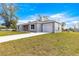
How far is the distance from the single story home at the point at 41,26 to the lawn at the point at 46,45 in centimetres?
10

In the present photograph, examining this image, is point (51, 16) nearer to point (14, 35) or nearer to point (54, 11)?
point (54, 11)

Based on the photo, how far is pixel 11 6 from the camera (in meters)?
3.82

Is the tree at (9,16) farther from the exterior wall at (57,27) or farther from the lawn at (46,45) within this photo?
the exterior wall at (57,27)

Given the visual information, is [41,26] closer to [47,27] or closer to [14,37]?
[47,27]

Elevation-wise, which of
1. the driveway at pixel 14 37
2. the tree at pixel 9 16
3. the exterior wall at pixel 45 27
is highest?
the tree at pixel 9 16

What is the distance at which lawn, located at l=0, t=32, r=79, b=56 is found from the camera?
12.2 ft

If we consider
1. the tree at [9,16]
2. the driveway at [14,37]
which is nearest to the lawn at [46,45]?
the driveway at [14,37]

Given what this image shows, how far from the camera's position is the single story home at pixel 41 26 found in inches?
153

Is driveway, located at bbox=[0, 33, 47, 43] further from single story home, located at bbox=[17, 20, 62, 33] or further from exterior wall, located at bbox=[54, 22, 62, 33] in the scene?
exterior wall, located at bbox=[54, 22, 62, 33]

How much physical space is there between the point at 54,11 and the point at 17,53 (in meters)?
1.00

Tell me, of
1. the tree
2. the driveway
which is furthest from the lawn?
the tree

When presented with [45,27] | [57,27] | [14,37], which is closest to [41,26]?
[45,27]

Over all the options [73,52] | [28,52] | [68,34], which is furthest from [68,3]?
[28,52]

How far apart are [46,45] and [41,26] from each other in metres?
0.37
